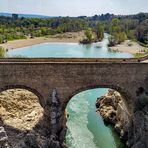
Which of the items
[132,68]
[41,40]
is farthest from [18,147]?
[41,40]

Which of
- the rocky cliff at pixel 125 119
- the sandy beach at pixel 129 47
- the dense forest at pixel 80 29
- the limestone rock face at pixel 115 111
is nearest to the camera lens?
the rocky cliff at pixel 125 119

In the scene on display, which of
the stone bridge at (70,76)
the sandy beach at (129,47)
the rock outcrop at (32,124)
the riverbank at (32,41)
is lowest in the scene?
the riverbank at (32,41)

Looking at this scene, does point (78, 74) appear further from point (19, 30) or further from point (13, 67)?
point (19, 30)

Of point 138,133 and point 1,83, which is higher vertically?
point 1,83

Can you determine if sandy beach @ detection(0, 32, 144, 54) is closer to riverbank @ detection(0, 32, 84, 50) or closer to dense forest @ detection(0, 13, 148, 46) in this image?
riverbank @ detection(0, 32, 84, 50)

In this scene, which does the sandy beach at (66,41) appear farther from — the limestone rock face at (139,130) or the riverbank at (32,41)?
the limestone rock face at (139,130)

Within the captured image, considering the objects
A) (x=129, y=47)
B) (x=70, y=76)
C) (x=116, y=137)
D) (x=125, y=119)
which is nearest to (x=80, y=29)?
(x=129, y=47)

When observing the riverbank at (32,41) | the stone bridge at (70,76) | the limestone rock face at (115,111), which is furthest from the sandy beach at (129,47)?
the stone bridge at (70,76)

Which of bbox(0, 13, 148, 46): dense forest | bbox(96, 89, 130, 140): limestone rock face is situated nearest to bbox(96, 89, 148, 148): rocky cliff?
bbox(96, 89, 130, 140): limestone rock face

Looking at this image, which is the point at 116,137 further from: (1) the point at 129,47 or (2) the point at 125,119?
(1) the point at 129,47
